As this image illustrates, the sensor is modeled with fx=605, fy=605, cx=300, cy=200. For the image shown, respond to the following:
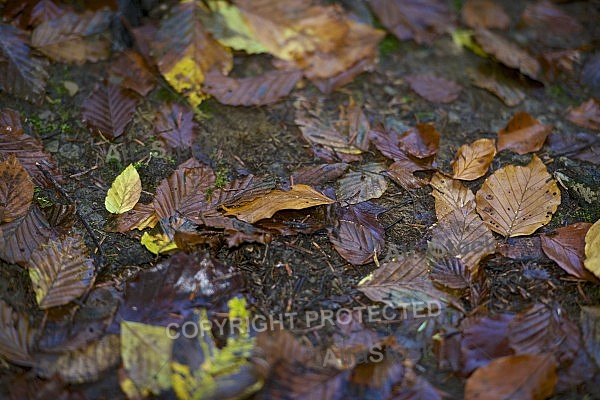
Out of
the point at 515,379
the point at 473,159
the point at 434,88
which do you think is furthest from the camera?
the point at 434,88

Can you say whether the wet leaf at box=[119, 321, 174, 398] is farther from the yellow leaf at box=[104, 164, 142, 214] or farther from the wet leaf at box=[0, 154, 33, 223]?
the wet leaf at box=[0, 154, 33, 223]

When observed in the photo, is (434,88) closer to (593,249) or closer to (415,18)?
(415,18)

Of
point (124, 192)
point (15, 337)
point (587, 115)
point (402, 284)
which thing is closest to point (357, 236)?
point (402, 284)

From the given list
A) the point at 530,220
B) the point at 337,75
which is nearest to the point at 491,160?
the point at 530,220

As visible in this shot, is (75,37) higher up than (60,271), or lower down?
higher up

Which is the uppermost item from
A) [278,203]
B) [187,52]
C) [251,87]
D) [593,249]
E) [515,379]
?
[187,52]

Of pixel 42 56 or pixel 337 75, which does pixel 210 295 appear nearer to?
pixel 337 75

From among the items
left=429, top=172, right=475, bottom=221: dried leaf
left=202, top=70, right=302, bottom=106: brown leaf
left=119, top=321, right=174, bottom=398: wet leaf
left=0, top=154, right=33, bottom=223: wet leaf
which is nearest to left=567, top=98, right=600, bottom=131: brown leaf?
left=429, top=172, right=475, bottom=221: dried leaf
